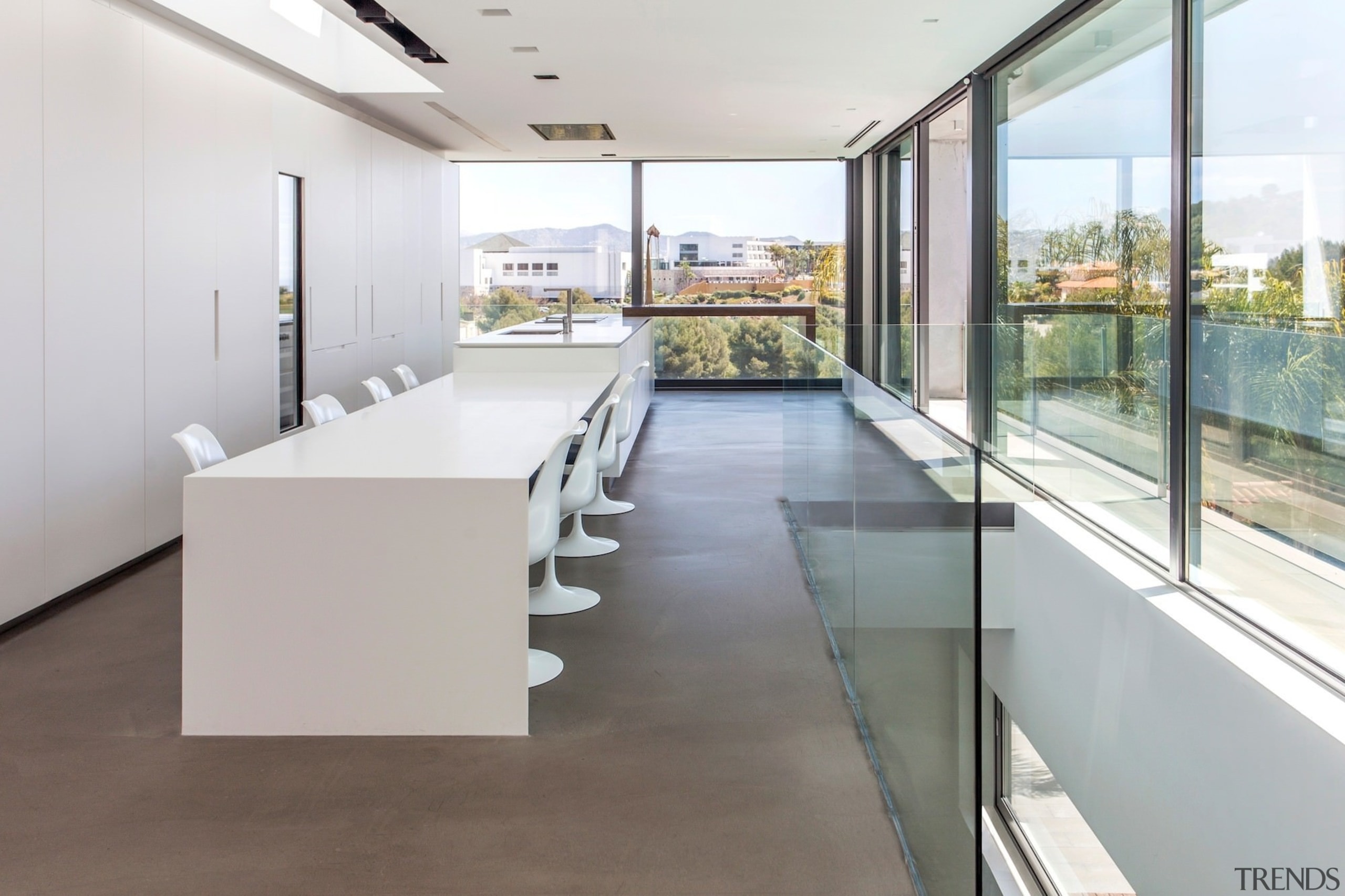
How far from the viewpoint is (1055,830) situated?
12.9ft

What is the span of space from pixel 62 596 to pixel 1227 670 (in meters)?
4.33

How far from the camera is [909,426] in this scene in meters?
2.69

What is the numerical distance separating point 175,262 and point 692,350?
7.81 metres

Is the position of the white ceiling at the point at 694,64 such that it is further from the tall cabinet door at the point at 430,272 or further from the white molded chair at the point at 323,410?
the white molded chair at the point at 323,410

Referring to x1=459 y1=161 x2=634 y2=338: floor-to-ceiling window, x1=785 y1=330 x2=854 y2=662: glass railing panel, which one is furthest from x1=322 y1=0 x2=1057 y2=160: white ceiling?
x1=459 y1=161 x2=634 y2=338: floor-to-ceiling window

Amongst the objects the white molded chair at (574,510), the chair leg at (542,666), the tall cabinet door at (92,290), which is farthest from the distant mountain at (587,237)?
the chair leg at (542,666)

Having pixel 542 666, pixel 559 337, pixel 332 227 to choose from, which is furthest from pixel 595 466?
pixel 332 227

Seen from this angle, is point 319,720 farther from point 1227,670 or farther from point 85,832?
point 1227,670

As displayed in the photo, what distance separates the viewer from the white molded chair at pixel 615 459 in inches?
209

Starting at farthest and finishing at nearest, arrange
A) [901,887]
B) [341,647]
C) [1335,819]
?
[341,647] < [901,887] < [1335,819]

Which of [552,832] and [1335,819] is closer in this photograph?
[1335,819]

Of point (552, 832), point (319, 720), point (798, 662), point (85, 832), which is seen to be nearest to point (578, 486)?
point (798, 662)

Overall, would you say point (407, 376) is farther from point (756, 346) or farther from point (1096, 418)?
point (756, 346)

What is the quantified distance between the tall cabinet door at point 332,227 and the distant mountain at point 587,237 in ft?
14.7
